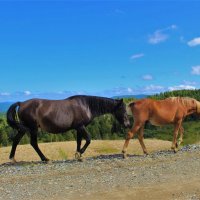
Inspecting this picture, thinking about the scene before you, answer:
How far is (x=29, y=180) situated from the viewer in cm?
1045

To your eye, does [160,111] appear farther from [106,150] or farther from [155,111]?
[106,150]

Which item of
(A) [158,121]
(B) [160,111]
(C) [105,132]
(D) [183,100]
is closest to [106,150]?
(D) [183,100]

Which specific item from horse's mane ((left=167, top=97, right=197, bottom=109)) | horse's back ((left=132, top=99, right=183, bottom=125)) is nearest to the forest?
horse's mane ((left=167, top=97, right=197, bottom=109))

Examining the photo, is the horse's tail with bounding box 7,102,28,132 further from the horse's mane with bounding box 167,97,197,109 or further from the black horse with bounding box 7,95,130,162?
the horse's mane with bounding box 167,97,197,109

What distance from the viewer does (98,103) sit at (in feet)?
47.1

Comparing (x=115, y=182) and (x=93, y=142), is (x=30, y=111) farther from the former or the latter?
(x=93, y=142)

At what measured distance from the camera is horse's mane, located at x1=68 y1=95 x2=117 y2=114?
561 inches

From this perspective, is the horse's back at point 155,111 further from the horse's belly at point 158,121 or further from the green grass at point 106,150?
the green grass at point 106,150

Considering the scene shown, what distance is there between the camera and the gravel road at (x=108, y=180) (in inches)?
360

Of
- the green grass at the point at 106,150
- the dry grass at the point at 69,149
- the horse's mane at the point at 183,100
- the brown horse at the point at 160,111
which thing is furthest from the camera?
the green grass at the point at 106,150

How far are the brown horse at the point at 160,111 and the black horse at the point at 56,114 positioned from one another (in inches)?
25.3

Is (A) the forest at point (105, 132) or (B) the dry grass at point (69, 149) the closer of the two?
(B) the dry grass at point (69, 149)

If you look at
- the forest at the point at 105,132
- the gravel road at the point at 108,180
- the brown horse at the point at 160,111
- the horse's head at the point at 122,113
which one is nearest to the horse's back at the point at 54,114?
the horse's head at the point at 122,113

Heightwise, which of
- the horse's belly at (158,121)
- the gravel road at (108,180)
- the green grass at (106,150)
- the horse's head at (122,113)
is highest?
the horse's head at (122,113)
